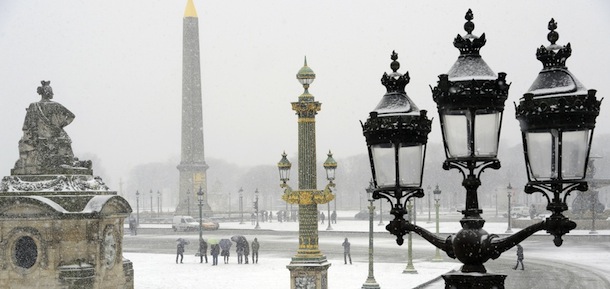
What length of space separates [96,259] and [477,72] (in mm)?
14342

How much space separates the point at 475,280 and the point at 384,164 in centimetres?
103

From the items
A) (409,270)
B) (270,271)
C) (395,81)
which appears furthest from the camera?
(270,271)

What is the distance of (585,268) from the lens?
31.6m

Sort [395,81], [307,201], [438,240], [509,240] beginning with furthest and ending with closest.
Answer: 1. [307,201]
2. [395,81]
3. [438,240]
4. [509,240]

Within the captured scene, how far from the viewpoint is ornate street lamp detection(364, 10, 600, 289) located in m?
4.91

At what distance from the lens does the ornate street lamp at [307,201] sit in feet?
63.4

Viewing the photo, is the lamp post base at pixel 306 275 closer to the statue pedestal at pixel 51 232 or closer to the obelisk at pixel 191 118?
the statue pedestal at pixel 51 232

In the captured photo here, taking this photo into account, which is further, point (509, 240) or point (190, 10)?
point (190, 10)

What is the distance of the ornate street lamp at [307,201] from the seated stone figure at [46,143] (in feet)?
17.2

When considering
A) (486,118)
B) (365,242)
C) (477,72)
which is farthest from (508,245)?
(365,242)

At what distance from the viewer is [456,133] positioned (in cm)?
529

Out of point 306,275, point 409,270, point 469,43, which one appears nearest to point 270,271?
point 409,270

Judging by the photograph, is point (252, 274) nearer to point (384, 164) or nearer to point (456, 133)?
point (384, 164)

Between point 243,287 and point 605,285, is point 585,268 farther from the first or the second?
point 243,287
